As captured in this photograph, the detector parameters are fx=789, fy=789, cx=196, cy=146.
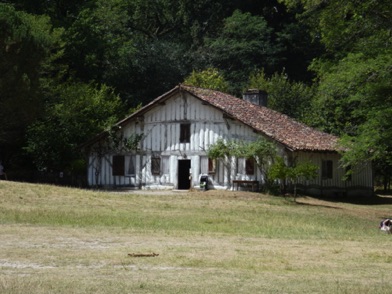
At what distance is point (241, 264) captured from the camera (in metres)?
17.0

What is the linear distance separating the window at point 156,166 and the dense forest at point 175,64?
531 centimetres

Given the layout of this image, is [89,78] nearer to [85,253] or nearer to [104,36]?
[104,36]

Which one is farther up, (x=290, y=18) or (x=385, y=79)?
(x=290, y=18)

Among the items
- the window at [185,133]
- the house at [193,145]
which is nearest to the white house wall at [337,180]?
the house at [193,145]

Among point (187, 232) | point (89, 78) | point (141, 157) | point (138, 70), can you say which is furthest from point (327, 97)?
point (138, 70)

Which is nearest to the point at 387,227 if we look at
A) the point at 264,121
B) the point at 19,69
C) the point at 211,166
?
the point at 211,166

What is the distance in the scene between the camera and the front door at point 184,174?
159 feet

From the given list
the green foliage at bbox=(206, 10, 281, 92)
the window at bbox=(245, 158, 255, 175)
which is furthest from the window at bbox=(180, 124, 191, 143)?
the green foliage at bbox=(206, 10, 281, 92)

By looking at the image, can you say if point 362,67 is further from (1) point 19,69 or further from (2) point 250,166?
(1) point 19,69

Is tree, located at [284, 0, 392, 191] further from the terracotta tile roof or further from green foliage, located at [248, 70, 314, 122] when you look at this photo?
green foliage, located at [248, 70, 314, 122]

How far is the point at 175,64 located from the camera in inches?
2904

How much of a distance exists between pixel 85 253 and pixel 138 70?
53.6 m

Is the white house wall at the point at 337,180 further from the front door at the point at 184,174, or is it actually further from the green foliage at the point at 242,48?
the green foliage at the point at 242,48

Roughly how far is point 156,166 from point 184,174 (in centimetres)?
183
